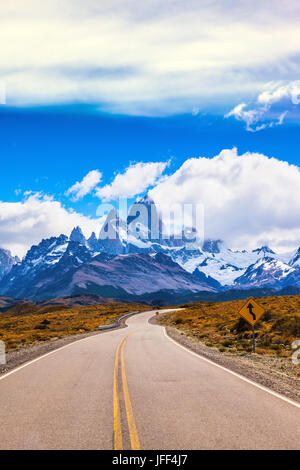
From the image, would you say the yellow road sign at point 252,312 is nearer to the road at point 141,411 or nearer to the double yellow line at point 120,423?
the road at point 141,411

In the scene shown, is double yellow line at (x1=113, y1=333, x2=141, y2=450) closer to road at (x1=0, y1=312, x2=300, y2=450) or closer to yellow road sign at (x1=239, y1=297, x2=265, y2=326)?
road at (x1=0, y1=312, x2=300, y2=450)

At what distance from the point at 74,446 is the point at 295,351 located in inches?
651

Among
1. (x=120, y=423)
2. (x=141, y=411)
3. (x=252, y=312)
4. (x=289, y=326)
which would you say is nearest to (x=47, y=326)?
(x=289, y=326)

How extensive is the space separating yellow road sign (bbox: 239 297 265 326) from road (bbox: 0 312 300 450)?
5.70 m

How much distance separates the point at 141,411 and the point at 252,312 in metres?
13.5

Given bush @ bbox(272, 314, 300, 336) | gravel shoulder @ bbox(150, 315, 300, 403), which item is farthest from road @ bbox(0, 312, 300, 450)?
bush @ bbox(272, 314, 300, 336)

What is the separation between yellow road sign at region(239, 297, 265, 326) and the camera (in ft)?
71.3

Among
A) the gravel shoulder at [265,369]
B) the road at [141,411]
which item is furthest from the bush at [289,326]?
the road at [141,411]

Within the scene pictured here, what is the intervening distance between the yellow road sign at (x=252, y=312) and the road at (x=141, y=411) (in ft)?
18.7

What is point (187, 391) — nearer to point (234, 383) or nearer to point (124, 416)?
point (234, 383)

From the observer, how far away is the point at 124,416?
9.12 metres

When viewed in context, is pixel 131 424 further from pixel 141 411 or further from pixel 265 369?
pixel 265 369

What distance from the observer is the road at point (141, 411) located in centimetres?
741
